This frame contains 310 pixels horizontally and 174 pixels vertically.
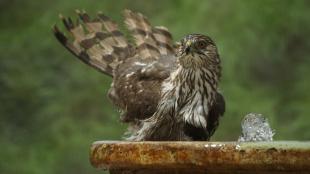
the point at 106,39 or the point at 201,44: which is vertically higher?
the point at 106,39

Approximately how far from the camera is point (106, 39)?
7.61 metres

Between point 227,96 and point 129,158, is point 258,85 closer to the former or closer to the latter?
point 227,96

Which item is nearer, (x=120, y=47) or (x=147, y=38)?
(x=147, y=38)

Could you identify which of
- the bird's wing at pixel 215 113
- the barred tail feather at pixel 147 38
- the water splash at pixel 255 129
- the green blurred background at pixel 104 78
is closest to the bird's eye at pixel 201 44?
the bird's wing at pixel 215 113

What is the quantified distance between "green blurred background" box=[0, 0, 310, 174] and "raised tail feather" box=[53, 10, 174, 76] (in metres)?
2.25

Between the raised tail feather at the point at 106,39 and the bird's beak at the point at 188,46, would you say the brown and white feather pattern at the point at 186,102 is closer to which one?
the bird's beak at the point at 188,46

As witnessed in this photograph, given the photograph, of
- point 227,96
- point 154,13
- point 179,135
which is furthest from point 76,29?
point 154,13

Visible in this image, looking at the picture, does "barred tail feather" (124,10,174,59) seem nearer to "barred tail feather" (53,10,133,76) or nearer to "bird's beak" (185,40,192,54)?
"barred tail feather" (53,10,133,76)

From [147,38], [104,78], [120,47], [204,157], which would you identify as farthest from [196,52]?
[104,78]

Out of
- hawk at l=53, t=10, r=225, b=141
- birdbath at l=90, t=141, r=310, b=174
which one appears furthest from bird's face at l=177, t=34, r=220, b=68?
birdbath at l=90, t=141, r=310, b=174

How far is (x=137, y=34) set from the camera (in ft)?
24.5

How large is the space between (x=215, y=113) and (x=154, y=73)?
1.99 feet

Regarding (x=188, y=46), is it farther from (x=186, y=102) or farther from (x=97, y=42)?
(x=97, y=42)

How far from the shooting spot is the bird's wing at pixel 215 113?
237 inches
